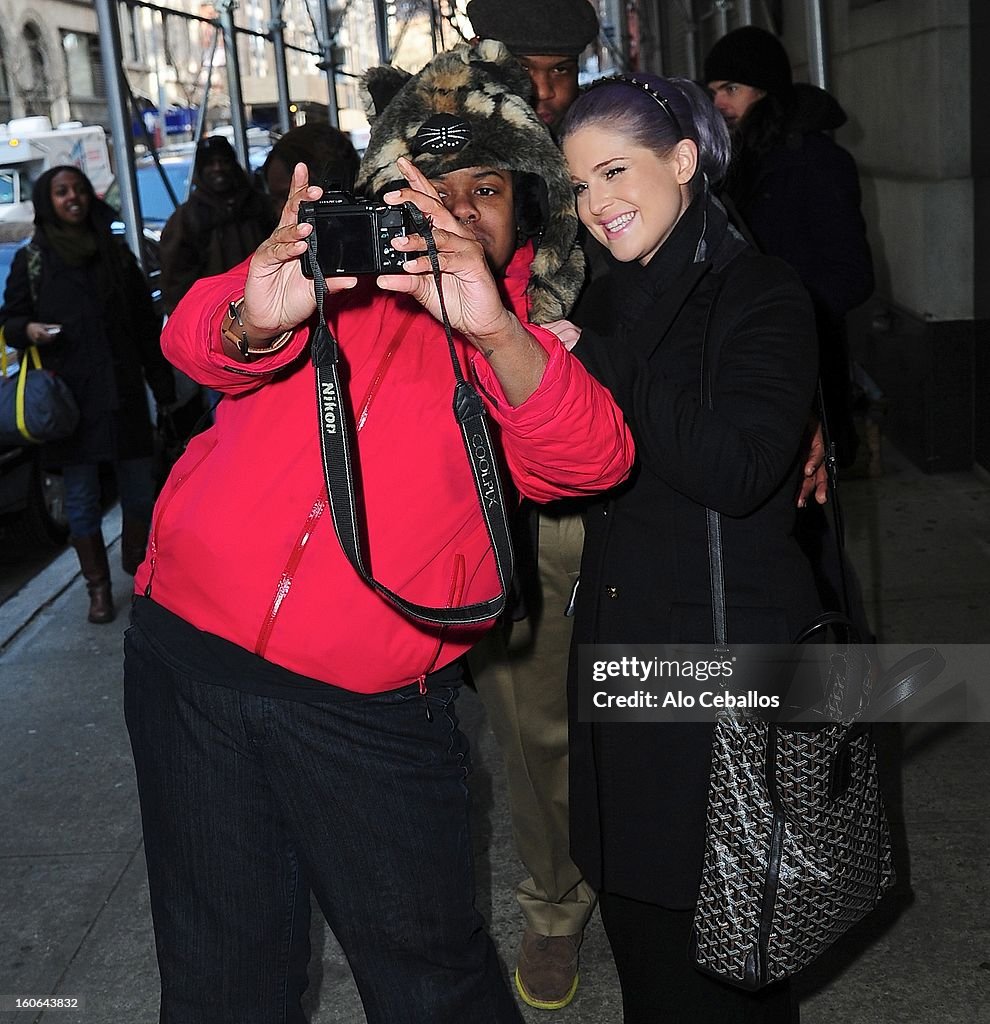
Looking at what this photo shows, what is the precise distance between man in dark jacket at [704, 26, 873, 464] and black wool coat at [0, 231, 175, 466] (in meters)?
2.74

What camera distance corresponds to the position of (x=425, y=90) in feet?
7.46

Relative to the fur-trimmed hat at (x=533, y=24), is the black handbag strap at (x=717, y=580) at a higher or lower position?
lower

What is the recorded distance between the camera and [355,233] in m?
1.67

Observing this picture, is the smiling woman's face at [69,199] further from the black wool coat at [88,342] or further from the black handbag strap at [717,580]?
the black handbag strap at [717,580]

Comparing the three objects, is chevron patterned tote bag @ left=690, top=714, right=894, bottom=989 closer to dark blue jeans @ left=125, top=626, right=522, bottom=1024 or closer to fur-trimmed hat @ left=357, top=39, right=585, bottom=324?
dark blue jeans @ left=125, top=626, right=522, bottom=1024

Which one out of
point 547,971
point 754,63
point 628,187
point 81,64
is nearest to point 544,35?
point 754,63

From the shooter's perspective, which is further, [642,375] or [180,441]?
[180,441]

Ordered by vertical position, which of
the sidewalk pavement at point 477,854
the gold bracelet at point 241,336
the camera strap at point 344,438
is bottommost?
the sidewalk pavement at point 477,854

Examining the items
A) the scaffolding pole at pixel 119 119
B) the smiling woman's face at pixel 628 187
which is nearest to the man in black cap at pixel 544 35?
the smiling woman's face at pixel 628 187

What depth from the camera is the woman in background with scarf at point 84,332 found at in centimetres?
585

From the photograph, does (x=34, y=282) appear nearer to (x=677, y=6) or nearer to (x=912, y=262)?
(x=912, y=262)

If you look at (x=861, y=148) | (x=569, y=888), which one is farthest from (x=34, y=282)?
(x=861, y=148)

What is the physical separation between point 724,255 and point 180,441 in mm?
4611

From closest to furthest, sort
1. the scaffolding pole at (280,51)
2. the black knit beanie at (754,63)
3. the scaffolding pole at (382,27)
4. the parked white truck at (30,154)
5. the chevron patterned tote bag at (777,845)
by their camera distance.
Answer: the chevron patterned tote bag at (777,845)
the black knit beanie at (754,63)
the scaffolding pole at (280,51)
the scaffolding pole at (382,27)
the parked white truck at (30,154)
